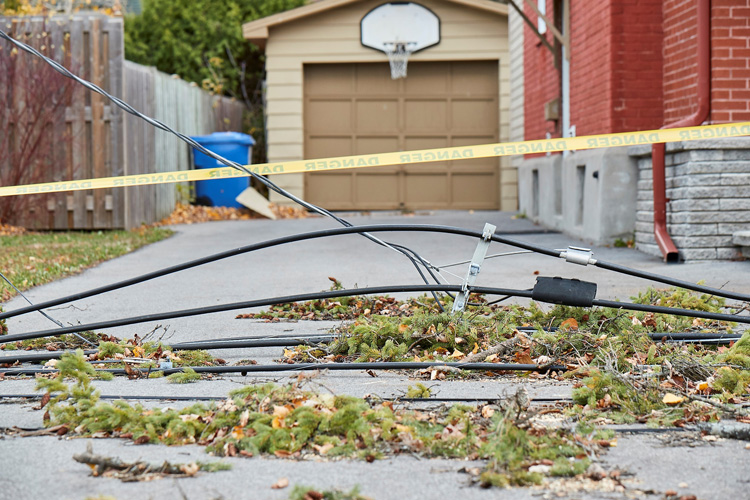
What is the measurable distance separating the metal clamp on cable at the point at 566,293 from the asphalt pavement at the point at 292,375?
42cm

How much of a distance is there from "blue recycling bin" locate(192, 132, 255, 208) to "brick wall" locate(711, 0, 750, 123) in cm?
1018

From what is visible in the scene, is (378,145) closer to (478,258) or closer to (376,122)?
(376,122)

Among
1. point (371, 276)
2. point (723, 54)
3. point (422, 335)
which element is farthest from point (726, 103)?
point (422, 335)

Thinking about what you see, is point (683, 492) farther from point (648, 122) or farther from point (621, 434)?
point (648, 122)

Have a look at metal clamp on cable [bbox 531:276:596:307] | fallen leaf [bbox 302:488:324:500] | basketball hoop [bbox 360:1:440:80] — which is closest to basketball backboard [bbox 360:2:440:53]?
basketball hoop [bbox 360:1:440:80]

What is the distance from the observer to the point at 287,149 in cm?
1853

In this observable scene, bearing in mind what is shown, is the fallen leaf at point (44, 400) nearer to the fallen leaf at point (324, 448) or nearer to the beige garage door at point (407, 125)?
the fallen leaf at point (324, 448)

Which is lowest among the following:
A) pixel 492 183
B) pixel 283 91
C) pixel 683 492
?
pixel 683 492

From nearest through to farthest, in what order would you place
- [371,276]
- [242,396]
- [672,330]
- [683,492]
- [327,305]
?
[683,492], [242,396], [672,330], [327,305], [371,276]

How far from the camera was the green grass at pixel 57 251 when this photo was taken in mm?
8358

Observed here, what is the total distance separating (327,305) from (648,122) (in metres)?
5.37

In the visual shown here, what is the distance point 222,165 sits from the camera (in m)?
17.6

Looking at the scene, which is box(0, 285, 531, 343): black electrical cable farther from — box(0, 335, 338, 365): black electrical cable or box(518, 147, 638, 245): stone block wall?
box(518, 147, 638, 245): stone block wall

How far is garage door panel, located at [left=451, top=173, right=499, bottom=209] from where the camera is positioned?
1867cm
